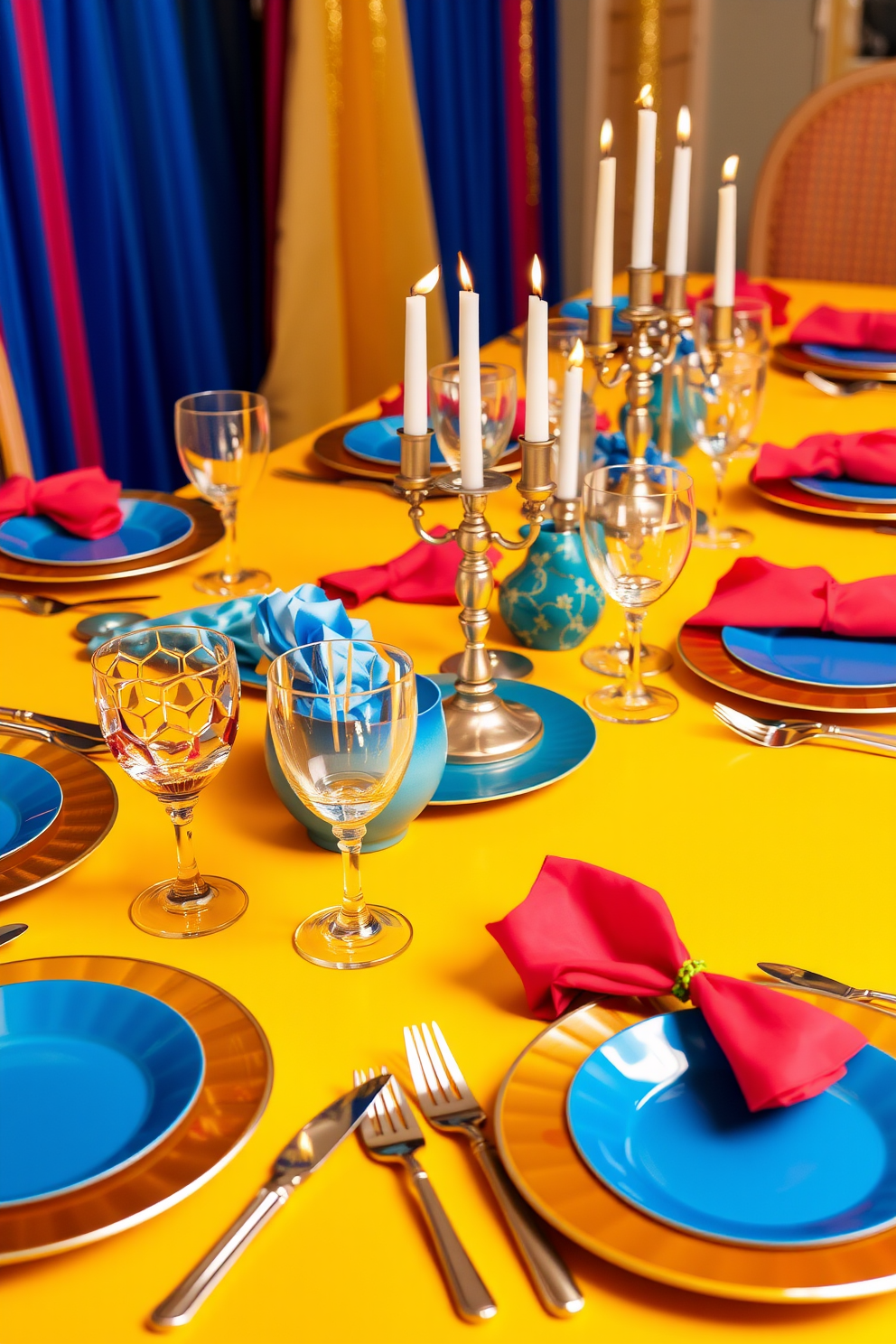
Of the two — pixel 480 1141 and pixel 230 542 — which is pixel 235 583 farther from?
pixel 480 1141

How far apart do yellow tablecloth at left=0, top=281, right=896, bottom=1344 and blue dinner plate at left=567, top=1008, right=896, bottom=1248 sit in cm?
3

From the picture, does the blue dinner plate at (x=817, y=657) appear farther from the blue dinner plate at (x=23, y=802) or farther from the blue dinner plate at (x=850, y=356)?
the blue dinner plate at (x=850, y=356)

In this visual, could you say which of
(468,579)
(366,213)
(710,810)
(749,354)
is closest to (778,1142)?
(710,810)

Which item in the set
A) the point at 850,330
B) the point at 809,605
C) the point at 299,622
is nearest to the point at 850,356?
the point at 850,330

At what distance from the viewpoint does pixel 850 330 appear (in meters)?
1.95

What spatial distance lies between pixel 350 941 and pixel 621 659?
43 cm

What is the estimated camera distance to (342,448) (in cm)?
159

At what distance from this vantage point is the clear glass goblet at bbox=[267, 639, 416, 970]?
68 cm

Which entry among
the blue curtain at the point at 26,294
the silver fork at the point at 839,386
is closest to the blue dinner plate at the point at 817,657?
the silver fork at the point at 839,386

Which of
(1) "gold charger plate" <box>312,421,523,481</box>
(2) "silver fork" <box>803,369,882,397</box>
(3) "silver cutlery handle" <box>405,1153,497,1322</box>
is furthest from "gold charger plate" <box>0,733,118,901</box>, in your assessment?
(2) "silver fork" <box>803,369,882,397</box>

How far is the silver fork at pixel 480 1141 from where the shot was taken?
51 centimetres

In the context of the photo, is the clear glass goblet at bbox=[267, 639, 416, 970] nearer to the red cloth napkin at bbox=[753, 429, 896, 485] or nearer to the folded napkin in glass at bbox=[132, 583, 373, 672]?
the folded napkin in glass at bbox=[132, 583, 373, 672]

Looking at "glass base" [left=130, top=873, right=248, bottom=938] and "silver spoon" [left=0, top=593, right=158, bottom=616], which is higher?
"silver spoon" [left=0, top=593, right=158, bottom=616]

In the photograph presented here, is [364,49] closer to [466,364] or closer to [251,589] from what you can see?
[251,589]
